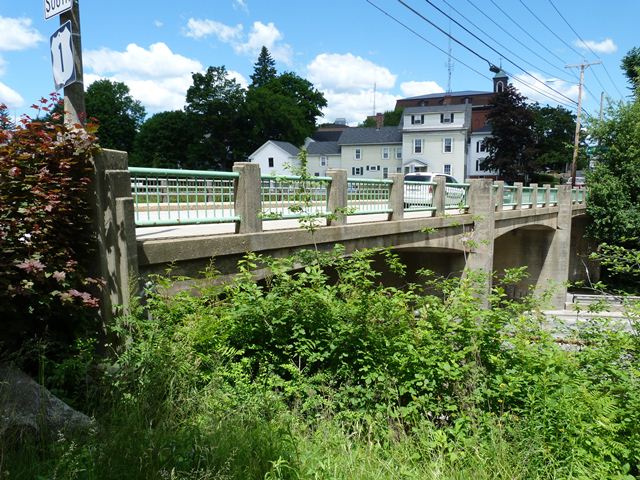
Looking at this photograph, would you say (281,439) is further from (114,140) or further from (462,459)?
(114,140)

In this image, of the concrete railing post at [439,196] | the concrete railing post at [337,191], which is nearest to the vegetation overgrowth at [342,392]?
the concrete railing post at [337,191]

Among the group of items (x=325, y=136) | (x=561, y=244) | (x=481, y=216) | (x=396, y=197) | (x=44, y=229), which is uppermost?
(x=325, y=136)

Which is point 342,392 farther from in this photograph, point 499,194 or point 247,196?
point 499,194

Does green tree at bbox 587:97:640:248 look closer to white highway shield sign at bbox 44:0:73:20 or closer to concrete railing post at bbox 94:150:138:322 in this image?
concrete railing post at bbox 94:150:138:322

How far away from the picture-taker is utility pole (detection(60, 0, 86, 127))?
4536mm

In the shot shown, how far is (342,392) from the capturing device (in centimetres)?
492

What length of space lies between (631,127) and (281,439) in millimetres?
28199

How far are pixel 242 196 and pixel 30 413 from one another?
391cm

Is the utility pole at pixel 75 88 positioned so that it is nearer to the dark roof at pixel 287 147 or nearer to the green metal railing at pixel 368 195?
the green metal railing at pixel 368 195

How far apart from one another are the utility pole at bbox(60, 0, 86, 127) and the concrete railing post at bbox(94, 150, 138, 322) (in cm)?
41

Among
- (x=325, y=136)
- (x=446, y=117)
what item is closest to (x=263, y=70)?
(x=325, y=136)

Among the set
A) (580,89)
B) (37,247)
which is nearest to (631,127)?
(580,89)

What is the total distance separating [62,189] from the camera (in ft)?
15.1

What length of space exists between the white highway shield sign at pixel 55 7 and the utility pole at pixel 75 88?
0.04 m
